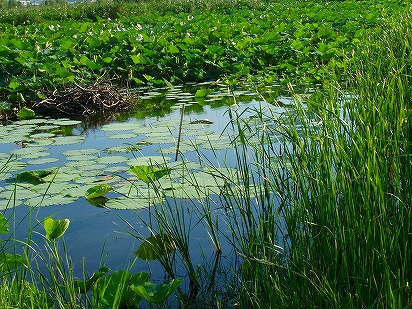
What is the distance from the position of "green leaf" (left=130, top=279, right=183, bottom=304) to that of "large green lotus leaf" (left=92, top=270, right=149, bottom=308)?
0.13 feet

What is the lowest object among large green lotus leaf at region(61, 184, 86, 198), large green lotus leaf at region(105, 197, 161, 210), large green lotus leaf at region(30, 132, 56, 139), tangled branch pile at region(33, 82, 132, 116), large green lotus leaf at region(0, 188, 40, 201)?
large green lotus leaf at region(105, 197, 161, 210)

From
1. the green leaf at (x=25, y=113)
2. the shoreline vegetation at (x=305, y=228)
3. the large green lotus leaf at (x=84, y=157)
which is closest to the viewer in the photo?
the shoreline vegetation at (x=305, y=228)

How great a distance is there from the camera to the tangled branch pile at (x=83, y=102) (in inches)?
204

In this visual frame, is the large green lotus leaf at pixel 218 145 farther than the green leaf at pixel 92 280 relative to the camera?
Yes

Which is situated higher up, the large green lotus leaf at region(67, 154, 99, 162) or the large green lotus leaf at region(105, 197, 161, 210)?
the large green lotus leaf at region(67, 154, 99, 162)

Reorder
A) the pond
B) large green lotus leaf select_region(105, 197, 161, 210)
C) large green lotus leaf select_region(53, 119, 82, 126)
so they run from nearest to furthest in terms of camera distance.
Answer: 1. the pond
2. large green lotus leaf select_region(105, 197, 161, 210)
3. large green lotus leaf select_region(53, 119, 82, 126)

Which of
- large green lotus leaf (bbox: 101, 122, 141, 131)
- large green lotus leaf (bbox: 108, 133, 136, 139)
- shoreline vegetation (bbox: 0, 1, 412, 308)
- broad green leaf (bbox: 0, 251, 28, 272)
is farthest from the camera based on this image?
large green lotus leaf (bbox: 101, 122, 141, 131)

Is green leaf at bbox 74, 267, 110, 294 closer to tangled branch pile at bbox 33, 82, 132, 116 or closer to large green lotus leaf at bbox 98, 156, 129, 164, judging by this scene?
large green lotus leaf at bbox 98, 156, 129, 164

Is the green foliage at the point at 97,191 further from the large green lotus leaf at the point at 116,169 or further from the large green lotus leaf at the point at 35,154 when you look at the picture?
the large green lotus leaf at the point at 35,154

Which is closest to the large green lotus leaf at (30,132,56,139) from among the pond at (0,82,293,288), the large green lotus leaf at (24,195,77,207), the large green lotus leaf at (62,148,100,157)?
the pond at (0,82,293,288)

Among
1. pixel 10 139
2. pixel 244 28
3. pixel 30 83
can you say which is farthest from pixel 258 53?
pixel 10 139

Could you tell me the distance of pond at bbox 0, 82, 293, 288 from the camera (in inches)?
101

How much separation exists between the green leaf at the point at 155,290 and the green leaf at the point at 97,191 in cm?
116

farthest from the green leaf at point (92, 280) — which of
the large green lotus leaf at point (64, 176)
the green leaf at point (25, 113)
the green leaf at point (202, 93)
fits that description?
the green leaf at point (202, 93)
